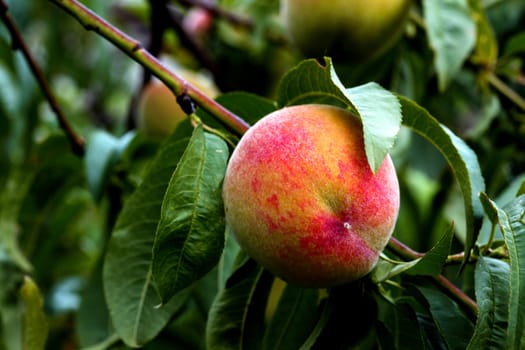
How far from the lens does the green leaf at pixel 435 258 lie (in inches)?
24.3

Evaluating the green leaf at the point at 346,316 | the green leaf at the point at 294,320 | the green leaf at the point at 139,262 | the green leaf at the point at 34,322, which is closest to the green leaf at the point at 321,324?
the green leaf at the point at 346,316

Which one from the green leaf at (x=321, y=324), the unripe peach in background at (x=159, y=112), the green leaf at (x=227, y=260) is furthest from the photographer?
the unripe peach in background at (x=159, y=112)

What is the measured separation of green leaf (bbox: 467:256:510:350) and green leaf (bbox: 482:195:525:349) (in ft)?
0.07

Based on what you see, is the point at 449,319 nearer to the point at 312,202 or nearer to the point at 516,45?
the point at 312,202

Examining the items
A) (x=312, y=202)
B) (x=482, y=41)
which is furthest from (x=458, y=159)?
(x=482, y=41)

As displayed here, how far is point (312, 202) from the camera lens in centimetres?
59

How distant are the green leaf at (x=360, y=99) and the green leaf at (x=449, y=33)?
0.39 metres

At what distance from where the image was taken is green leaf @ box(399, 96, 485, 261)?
66 cm

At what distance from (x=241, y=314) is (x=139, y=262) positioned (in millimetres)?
156

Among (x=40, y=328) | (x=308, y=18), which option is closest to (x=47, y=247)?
(x=40, y=328)

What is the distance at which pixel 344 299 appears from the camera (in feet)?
2.25

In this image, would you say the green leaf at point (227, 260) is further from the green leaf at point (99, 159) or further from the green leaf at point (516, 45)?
the green leaf at point (516, 45)

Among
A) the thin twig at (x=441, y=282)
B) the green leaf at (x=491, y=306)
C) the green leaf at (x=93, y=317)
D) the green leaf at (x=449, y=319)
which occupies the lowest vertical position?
the green leaf at (x=93, y=317)

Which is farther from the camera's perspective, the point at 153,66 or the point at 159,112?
the point at 159,112
